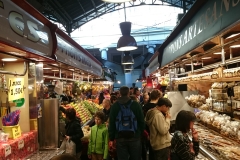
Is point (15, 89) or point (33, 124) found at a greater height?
point (15, 89)

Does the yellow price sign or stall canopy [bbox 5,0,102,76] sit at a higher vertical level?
stall canopy [bbox 5,0,102,76]

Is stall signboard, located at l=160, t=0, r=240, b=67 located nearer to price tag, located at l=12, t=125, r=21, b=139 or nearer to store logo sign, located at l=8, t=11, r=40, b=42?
store logo sign, located at l=8, t=11, r=40, b=42

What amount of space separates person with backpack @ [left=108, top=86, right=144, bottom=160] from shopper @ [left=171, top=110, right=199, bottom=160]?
1540 millimetres

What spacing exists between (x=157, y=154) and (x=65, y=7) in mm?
12821

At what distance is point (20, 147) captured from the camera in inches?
147

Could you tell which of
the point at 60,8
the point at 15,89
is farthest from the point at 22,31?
the point at 60,8

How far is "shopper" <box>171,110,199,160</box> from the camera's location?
2.96 metres

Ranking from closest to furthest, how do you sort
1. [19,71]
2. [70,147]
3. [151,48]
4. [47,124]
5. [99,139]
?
[19,71], [47,124], [70,147], [99,139], [151,48]

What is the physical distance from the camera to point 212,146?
3631mm

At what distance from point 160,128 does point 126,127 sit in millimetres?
633

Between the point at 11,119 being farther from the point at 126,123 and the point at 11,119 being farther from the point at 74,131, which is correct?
the point at 126,123

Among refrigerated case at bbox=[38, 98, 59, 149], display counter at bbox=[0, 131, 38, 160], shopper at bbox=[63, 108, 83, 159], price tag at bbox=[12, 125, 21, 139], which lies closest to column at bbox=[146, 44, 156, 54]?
shopper at bbox=[63, 108, 83, 159]

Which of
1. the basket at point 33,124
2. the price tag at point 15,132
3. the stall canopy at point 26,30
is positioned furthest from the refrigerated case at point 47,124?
the stall canopy at point 26,30

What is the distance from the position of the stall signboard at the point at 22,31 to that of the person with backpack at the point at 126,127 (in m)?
1.62
